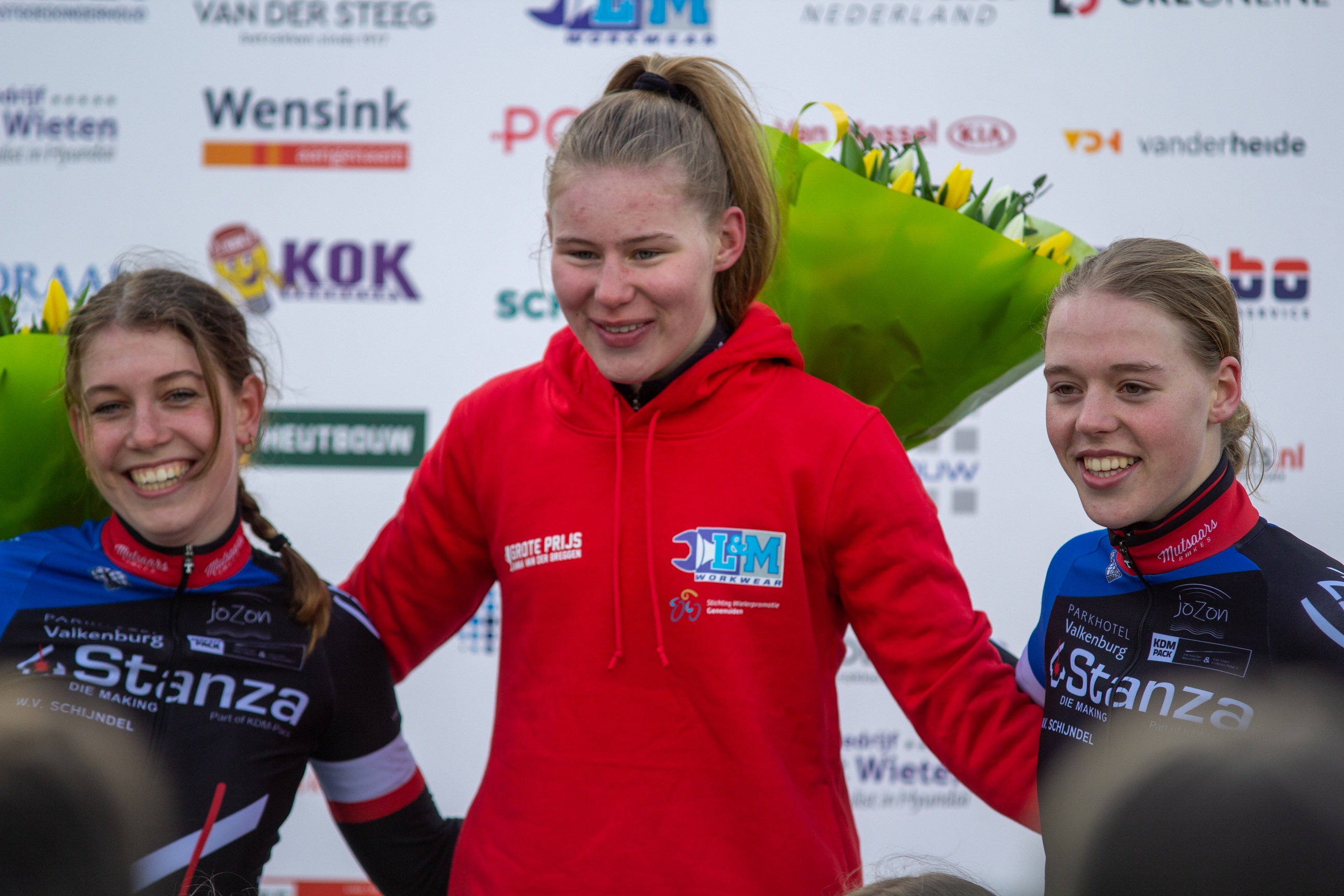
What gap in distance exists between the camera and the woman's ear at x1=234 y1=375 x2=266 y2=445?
152 cm

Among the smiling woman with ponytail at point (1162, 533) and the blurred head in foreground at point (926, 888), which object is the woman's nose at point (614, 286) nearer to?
the smiling woman with ponytail at point (1162, 533)

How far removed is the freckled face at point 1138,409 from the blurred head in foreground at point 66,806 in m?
1.12

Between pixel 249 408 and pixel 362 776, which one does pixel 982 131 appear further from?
pixel 362 776

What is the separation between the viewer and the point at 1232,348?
114cm

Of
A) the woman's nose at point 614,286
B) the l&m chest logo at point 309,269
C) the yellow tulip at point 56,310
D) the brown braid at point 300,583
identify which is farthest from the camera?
the l&m chest logo at point 309,269

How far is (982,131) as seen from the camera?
117 inches

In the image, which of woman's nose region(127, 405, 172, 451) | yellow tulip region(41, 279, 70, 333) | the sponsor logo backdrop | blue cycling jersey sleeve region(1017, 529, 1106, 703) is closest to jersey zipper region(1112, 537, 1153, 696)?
blue cycling jersey sleeve region(1017, 529, 1106, 703)

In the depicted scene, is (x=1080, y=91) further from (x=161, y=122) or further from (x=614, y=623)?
(x=161, y=122)

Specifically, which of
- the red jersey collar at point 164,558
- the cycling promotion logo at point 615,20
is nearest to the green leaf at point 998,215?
the red jersey collar at point 164,558

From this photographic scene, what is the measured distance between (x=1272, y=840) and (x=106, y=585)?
1446 millimetres

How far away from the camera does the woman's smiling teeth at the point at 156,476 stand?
140cm

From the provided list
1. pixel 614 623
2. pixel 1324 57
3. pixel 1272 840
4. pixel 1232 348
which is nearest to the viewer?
pixel 1272 840

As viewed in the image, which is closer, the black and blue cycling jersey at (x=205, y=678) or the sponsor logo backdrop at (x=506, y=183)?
the black and blue cycling jersey at (x=205, y=678)

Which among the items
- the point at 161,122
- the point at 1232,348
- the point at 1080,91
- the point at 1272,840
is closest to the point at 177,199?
the point at 161,122
